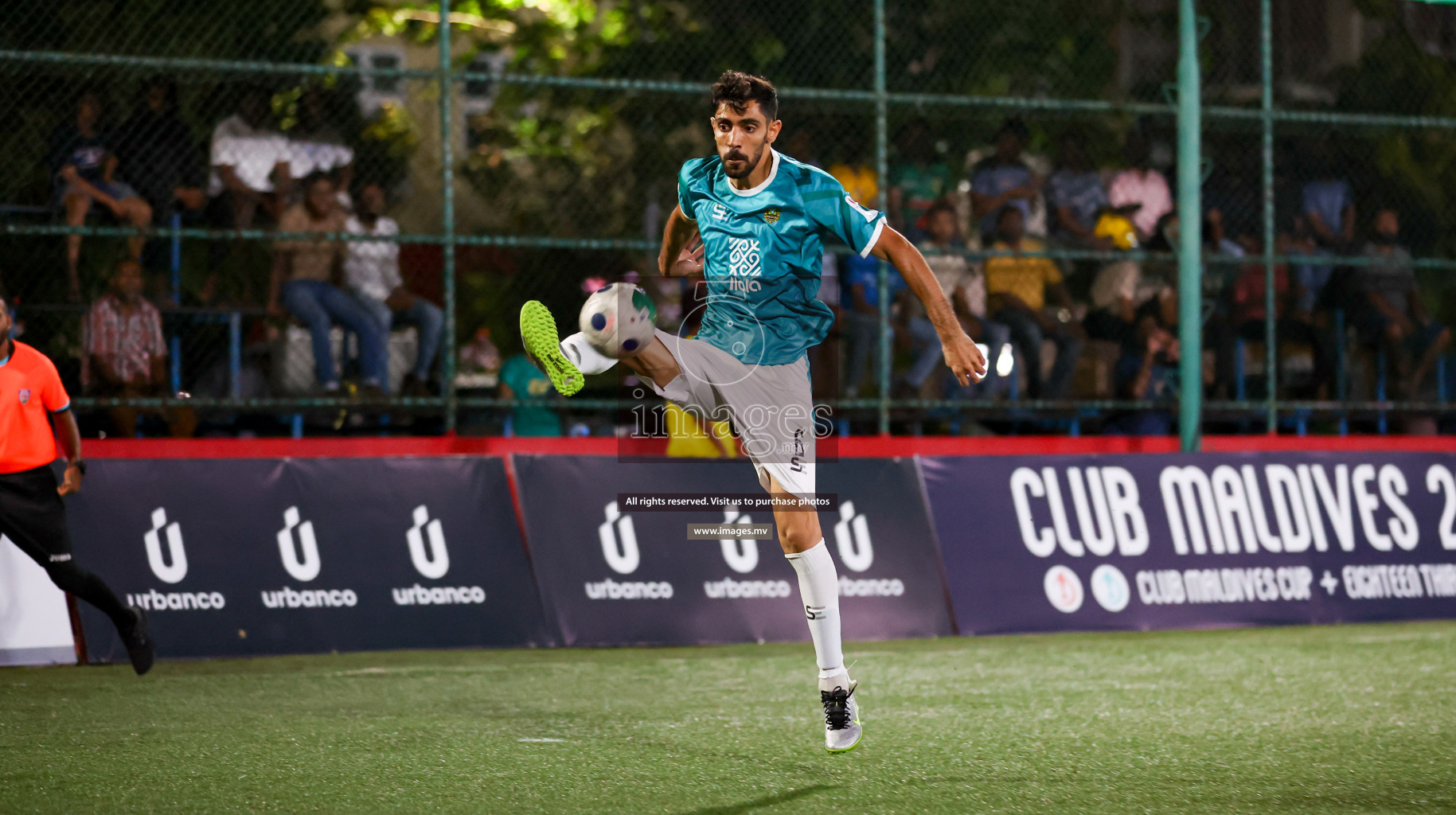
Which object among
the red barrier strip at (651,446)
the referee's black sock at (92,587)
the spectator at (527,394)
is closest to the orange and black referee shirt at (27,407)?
the referee's black sock at (92,587)

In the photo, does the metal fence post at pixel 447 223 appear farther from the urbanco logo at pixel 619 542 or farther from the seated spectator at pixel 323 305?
the urbanco logo at pixel 619 542

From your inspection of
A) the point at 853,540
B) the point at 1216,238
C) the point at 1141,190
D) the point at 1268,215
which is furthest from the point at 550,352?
the point at 1216,238

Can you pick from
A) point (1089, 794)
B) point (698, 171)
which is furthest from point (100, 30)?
point (1089, 794)

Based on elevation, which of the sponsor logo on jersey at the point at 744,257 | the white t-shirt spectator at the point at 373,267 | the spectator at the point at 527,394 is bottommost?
the spectator at the point at 527,394

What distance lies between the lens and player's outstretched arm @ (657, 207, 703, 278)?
21.3 ft

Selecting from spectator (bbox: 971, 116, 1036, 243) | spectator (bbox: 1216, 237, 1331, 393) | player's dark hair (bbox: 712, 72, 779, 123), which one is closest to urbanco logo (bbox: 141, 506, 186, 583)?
player's dark hair (bbox: 712, 72, 779, 123)

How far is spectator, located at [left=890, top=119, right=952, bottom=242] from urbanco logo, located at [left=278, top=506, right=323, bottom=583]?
5297 millimetres

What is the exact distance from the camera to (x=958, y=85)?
13867mm

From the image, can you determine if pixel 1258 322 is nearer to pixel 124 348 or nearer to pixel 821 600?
pixel 821 600

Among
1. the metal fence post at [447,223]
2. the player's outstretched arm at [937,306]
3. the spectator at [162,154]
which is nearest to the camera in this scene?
the player's outstretched arm at [937,306]

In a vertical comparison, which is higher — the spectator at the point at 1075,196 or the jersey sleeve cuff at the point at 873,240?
the spectator at the point at 1075,196

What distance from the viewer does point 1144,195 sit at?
13289mm

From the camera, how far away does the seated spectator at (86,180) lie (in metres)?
10.4

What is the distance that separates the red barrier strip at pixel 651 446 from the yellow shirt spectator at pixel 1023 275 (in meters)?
1.11
